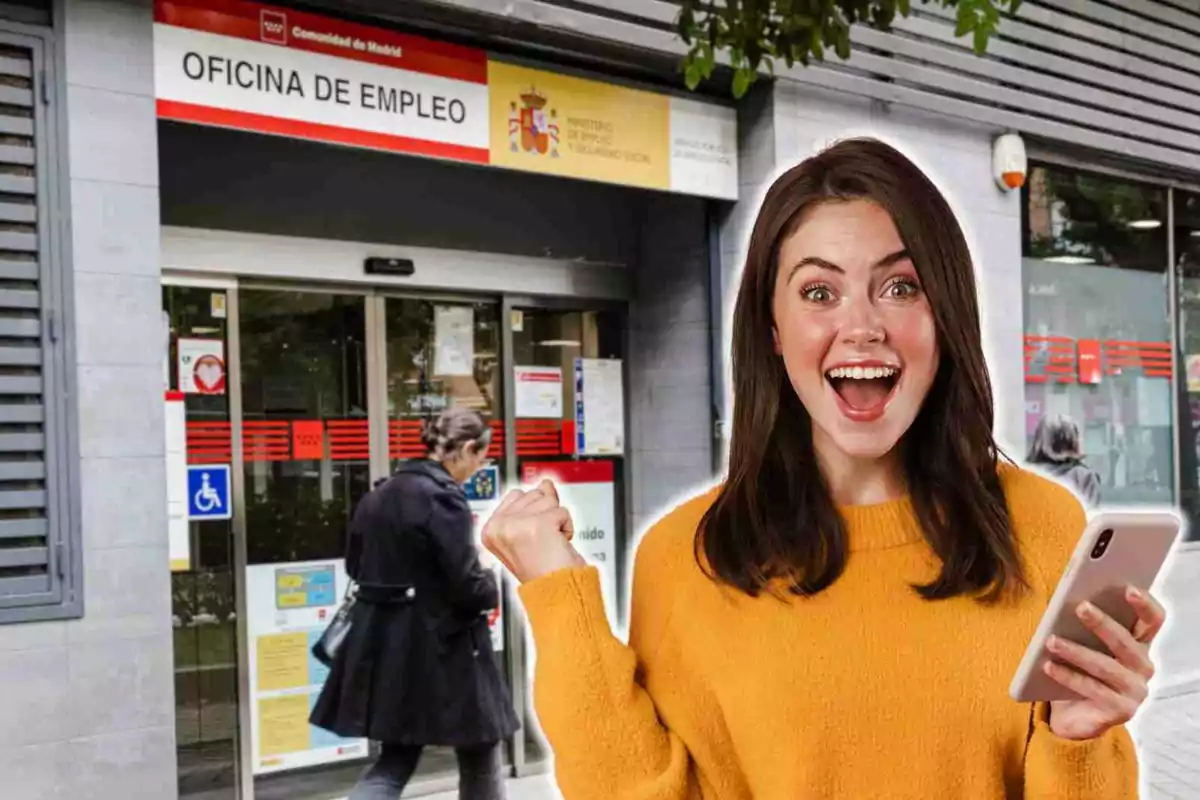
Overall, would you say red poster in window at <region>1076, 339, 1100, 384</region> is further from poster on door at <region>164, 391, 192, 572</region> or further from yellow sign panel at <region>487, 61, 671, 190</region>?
poster on door at <region>164, 391, 192, 572</region>

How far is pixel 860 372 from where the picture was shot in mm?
1518

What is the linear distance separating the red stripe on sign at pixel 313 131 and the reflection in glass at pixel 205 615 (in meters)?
1.00

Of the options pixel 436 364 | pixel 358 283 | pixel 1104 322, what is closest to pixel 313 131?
pixel 358 283

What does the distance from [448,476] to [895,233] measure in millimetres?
3881

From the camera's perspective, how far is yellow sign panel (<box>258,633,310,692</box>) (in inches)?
239

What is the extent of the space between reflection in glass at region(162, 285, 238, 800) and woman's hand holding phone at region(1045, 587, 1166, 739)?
5.00m

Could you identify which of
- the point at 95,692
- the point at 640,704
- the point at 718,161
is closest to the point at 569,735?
the point at 640,704

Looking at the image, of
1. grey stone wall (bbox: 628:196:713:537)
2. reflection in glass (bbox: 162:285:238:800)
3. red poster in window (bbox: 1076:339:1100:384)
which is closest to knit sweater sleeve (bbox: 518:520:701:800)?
reflection in glass (bbox: 162:285:238:800)

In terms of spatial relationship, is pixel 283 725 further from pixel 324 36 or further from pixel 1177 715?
pixel 1177 715

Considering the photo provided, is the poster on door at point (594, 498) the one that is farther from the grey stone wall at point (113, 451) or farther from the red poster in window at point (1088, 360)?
the red poster in window at point (1088, 360)

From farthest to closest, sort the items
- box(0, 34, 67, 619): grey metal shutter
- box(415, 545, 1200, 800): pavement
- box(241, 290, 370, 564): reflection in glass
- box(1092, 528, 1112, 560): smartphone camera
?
box(415, 545, 1200, 800): pavement
box(241, 290, 370, 564): reflection in glass
box(0, 34, 67, 619): grey metal shutter
box(1092, 528, 1112, 560): smartphone camera

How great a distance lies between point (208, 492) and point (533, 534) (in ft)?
15.1

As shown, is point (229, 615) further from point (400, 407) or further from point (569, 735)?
point (569, 735)

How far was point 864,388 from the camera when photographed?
153 centimetres
